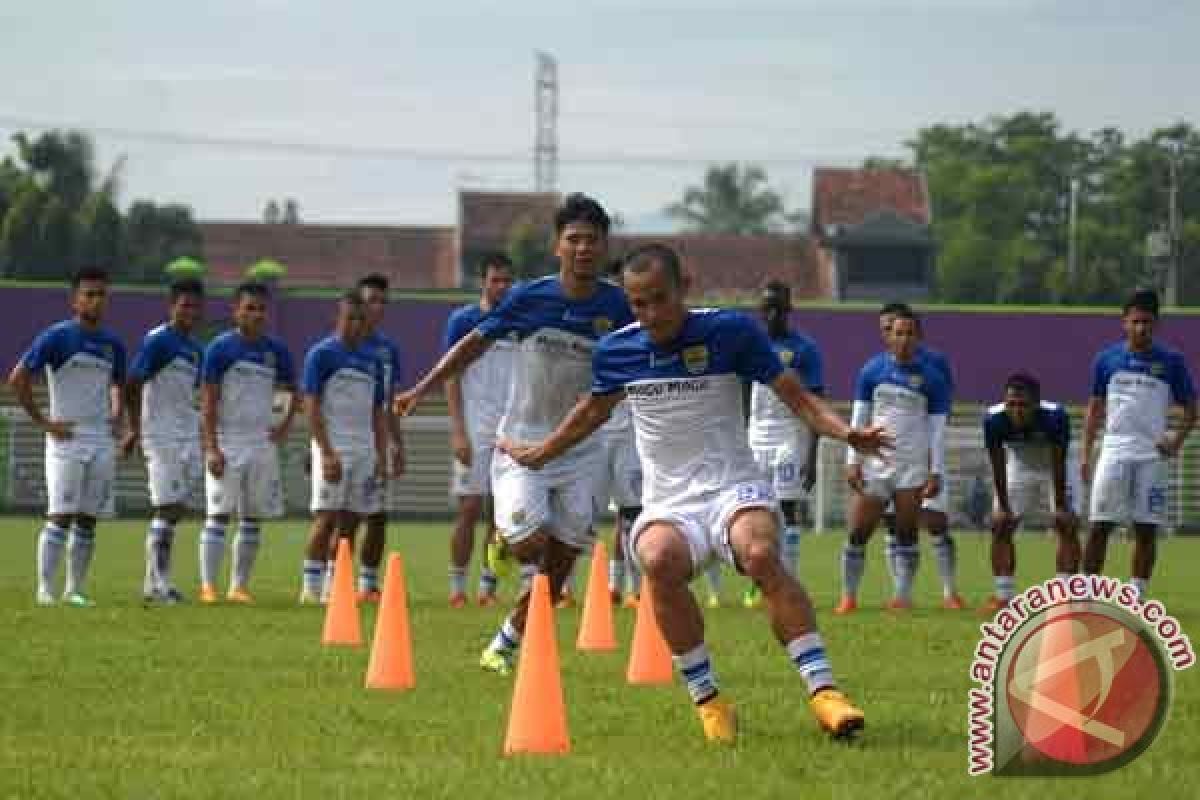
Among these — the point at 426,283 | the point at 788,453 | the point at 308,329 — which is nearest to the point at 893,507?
the point at 788,453

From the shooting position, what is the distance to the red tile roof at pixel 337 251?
122188 mm

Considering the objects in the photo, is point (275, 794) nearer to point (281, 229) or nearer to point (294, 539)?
point (294, 539)

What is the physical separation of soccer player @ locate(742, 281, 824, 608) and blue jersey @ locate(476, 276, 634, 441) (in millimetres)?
6441

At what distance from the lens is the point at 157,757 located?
369 inches

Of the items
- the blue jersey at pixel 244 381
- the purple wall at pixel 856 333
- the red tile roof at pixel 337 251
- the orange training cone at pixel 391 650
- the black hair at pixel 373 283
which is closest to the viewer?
the orange training cone at pixel 391 650

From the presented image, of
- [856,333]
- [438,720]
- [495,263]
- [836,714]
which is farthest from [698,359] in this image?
[856,333]

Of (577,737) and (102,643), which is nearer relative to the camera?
(577,737)

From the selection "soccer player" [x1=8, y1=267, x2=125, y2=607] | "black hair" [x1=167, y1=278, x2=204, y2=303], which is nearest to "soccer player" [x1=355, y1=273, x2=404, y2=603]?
"black hair" [x1=167, y1=278, x2=204, y2=303]

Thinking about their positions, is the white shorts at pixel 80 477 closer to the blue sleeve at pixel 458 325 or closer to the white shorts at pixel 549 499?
the blue sleeve at pixel 458 325

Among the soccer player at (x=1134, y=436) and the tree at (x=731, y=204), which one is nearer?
the soccer player at (x=1134, y=436)

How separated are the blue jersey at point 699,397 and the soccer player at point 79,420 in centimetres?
912

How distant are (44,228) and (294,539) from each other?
1804 inches

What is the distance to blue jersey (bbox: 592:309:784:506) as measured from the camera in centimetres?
1022

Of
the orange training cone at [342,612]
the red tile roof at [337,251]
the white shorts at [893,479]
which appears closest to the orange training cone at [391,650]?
the orange training cone at [342,612]
